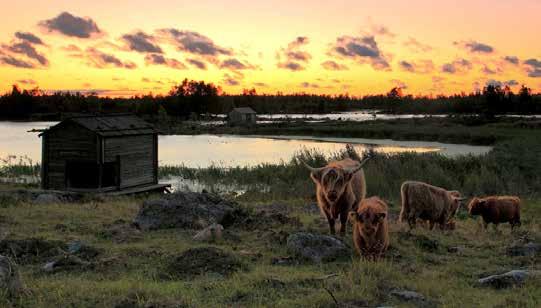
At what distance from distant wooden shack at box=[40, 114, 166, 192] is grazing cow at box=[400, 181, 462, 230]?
42.9ft

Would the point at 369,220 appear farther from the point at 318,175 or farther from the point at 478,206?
the point at 478,206

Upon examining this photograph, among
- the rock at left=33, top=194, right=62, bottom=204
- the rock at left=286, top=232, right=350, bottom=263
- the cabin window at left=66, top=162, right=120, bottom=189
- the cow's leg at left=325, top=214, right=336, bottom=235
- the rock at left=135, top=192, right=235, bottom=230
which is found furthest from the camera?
the cabin window at left=66, top=162, right=120, bottom=189

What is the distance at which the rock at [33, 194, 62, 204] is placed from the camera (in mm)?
17094

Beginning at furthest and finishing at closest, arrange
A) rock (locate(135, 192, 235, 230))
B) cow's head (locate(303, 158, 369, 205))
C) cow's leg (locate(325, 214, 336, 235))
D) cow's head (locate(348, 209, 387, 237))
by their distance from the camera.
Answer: rock (locate(135, 192, 235, 230))
cow's leg (locate(325, 214, 336, 235))
cow's head (locate(303, 158, 369, 205))
cow's head (locate(348, 209, 387, 237))

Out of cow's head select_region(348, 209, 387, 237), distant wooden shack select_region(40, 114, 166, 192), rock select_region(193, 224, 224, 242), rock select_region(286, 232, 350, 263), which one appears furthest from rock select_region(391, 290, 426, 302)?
distant wooden shack select_region(40, 114, 166, 192)

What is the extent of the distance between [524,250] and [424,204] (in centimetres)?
308

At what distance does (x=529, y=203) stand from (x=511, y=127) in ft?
156

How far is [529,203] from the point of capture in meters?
19.1

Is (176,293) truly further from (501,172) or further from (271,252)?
(501,172)

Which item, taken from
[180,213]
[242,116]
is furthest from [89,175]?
[242,116]

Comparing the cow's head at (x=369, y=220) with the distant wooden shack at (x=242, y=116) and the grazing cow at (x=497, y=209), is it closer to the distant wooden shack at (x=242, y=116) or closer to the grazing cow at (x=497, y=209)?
the grazing cow at (x=497, y=209)

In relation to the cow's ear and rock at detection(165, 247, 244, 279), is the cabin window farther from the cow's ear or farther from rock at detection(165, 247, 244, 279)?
rock at detection(165, 247, 244, 279)

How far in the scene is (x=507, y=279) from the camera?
7410mm

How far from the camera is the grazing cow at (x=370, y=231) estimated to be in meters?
8.38
